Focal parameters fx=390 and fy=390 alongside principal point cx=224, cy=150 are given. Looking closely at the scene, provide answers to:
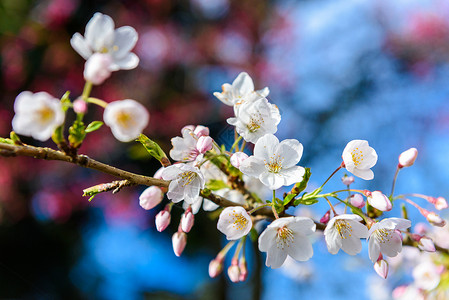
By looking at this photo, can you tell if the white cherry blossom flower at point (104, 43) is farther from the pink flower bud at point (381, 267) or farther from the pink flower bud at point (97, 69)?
the pink flower bud at point (381, 267)

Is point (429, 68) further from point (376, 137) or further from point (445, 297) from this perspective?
point (445, 297)

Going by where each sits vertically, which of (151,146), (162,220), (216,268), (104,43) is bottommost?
(216,268)

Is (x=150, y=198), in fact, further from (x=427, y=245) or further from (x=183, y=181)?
(x=427, y=245)

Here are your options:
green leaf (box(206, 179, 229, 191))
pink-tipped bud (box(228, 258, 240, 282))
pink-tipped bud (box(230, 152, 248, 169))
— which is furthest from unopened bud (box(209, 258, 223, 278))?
pink-tipped bud (box(230, 152, 248, 169))

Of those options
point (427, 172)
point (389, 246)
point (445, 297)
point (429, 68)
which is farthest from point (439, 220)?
point (429, 68)

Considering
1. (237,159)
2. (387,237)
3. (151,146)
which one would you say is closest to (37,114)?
(151,146)

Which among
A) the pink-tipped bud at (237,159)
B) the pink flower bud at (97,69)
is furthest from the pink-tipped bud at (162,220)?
the pink flower bud at (97,69)

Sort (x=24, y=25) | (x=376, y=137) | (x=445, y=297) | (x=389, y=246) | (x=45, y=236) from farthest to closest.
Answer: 1. (x=376, y=137)
2. (x=45, y=236)
3. (x=24, y=25)
4. (x=445, y=297)
5. (x=389, y=246)
